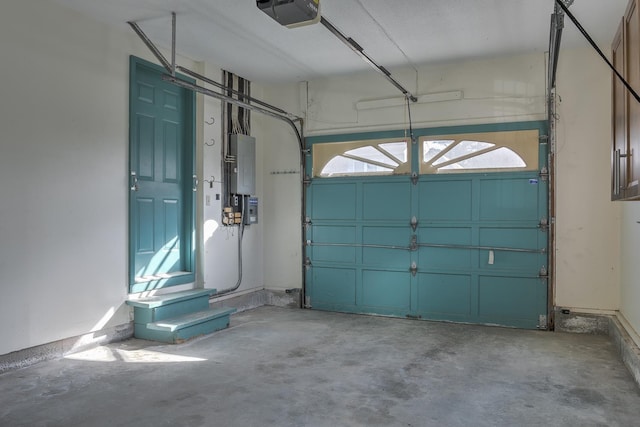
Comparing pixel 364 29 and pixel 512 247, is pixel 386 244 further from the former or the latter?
pixel 364 29

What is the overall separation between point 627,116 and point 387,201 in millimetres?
3590

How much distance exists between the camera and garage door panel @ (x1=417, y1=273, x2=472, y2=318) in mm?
5547

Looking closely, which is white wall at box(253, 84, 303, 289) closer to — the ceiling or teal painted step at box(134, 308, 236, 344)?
the ceiling

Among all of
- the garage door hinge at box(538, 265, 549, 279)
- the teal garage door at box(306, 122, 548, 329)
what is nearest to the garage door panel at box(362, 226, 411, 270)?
the teal garage door at box(306, 122, 548, 329)

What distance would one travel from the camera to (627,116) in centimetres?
244

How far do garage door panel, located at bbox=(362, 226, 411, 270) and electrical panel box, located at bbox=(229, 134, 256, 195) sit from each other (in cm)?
163

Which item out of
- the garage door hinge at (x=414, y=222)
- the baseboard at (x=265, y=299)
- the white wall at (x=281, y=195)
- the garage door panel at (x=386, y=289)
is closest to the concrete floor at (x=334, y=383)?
the garage door panel at (x=386, y=289)

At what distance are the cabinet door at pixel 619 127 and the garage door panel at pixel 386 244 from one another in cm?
316

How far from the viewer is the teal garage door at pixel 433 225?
530 centimetres

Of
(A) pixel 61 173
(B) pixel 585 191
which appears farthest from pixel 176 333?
(B) pixel 585 191

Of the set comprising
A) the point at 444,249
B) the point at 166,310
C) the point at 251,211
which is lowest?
the point at 166,310

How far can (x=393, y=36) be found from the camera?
4793 millimetres

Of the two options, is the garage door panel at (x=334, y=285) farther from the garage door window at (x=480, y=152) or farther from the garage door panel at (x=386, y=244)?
the garage door window at (x=480, y=152)

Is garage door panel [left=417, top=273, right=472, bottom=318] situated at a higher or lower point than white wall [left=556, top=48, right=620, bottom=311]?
lower
